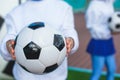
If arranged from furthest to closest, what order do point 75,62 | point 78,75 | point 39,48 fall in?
1. point 75,62
2. point 78,75
3. point 39,48

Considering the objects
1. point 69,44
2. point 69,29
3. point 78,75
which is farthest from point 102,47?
point 69,44

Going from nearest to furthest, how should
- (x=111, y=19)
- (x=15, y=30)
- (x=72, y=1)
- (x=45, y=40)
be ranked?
(x=45, y=40), (x=15, y=30), (x=111, y=19), (x=72, y=1)

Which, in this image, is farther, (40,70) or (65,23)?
(65,23)

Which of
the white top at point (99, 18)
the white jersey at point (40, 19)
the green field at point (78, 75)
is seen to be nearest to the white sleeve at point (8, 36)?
the white jersey at point (40, 19)

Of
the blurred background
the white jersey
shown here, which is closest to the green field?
the blurred background

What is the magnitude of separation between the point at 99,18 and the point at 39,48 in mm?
1103

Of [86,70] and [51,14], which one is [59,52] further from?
[86,70]

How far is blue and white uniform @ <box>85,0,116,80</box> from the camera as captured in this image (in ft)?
7.55

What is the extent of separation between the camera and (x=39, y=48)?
1285 mm

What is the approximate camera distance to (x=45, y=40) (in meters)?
1.30

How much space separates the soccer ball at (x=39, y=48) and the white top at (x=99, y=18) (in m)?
1.01

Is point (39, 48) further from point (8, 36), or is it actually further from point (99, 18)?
point (99, 18)

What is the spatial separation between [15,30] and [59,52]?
30 cm

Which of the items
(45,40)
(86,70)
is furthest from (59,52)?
(86,70)
